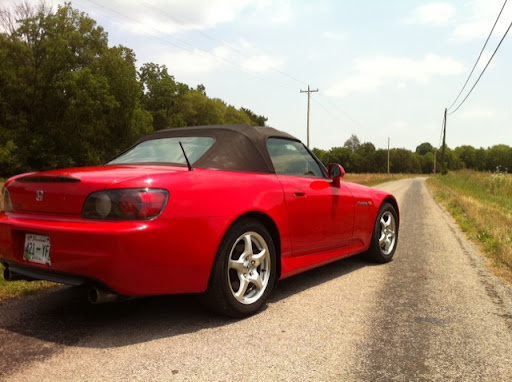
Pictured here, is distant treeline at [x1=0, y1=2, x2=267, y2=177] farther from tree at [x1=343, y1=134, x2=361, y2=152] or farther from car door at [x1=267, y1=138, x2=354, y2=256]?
tree at [x1=343, y1=134, x2=361, y2=152]

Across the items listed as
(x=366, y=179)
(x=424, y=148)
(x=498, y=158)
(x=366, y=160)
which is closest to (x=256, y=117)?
(x=366, y=160)

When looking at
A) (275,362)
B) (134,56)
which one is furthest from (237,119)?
(275,362)

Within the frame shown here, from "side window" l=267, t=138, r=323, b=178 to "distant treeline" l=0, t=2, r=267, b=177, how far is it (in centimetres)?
3564

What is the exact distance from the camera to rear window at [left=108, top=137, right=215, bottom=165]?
3.25 m

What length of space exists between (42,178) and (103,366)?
1.33 m

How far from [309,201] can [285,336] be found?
133 cm

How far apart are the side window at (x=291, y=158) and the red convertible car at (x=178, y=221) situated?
0.05ft

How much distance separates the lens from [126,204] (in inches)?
100.0

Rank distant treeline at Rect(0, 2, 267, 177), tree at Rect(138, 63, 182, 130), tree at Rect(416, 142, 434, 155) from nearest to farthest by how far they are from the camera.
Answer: distant treeline at Rect(0, 2, 267, 177) → tree at Rect(138, 63, 182, 130) → tree at Rect(416, 142, 434, 155)

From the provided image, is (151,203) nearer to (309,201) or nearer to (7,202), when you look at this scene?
(7,202)

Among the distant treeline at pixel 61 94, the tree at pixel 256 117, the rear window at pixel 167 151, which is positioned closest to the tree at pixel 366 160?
the tree at pixel 256 117

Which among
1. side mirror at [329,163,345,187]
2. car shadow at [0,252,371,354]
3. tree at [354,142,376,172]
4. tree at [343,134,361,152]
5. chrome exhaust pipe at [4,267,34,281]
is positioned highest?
tree at [343,134,361,152]

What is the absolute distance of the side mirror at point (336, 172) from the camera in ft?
13.7

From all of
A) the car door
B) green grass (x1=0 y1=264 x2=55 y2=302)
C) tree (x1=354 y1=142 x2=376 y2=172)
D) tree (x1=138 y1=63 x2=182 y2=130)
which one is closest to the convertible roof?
the car door
